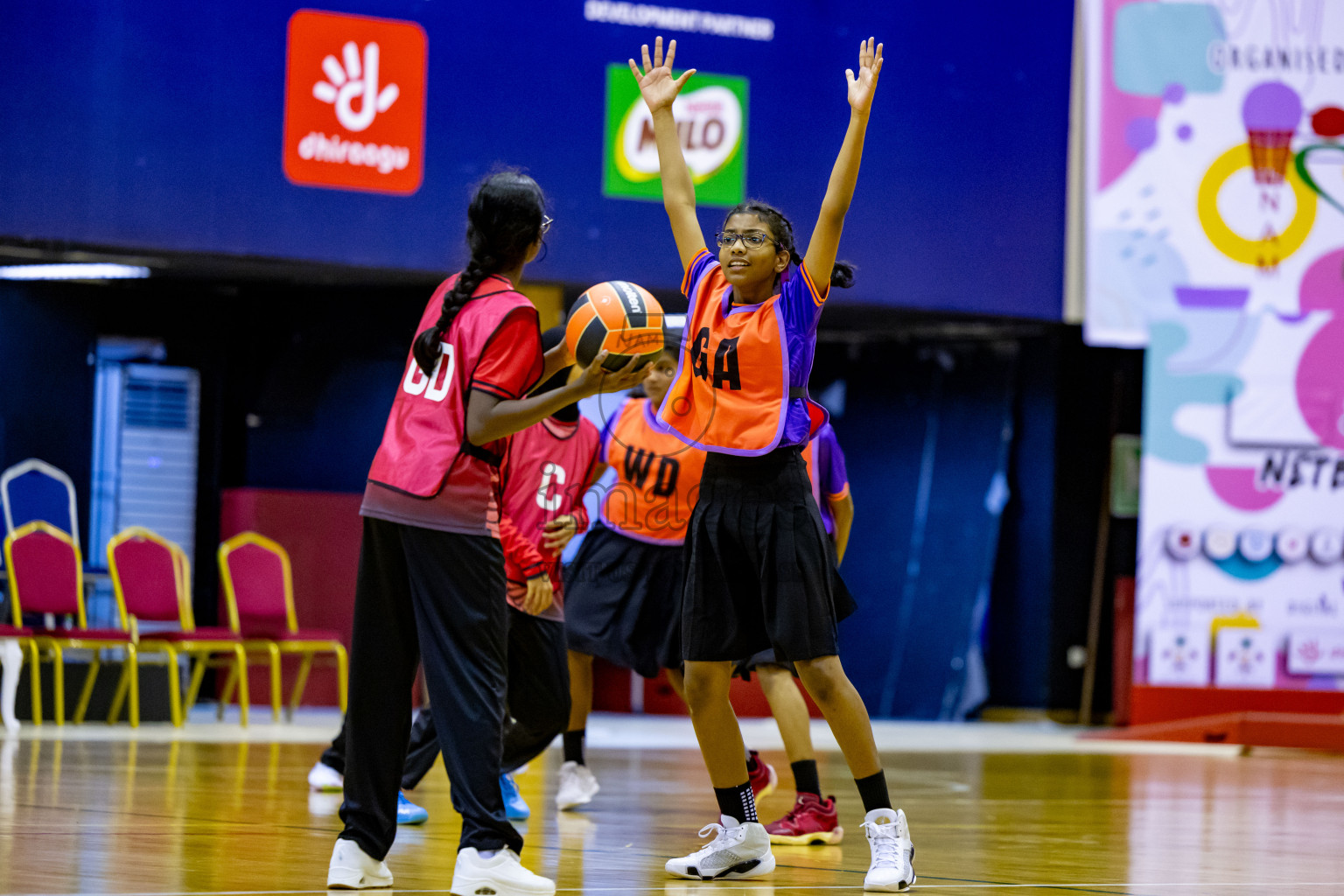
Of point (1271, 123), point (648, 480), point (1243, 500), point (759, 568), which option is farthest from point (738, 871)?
point (1271, 123)

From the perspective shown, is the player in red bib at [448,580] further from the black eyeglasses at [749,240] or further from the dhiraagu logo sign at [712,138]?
the dhiraagu logo sign at [712,138]

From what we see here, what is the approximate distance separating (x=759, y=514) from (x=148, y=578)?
708 centimetres

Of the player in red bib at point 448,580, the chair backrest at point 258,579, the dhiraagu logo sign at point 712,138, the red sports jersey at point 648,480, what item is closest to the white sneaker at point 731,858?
the player in red bib at point 448,580

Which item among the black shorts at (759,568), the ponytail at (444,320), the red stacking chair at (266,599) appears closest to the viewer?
the ponytail at (444,320)

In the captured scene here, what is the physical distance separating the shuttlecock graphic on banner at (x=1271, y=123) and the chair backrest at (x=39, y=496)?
332 inches

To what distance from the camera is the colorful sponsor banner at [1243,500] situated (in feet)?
37.1

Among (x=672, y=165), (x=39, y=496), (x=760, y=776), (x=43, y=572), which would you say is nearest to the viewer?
(x=672, y=165)

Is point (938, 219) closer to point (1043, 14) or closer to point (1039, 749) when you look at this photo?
point (1043, 14)

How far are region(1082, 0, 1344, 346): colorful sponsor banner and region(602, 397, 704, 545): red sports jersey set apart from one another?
615 centimetres

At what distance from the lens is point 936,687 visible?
12.9 meters

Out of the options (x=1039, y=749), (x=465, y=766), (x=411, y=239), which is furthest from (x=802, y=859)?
(x=411, y=239)

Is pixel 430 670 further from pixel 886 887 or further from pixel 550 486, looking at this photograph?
pixel 550 486

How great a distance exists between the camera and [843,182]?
13.1 ft

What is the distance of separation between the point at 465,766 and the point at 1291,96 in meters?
9.82
